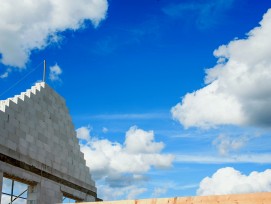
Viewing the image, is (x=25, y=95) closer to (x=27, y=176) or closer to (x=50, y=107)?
(x=50, y=107)


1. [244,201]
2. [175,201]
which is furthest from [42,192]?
[244,201]

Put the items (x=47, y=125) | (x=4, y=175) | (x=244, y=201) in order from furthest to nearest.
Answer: (x=47, y=125), (x=4, y=175), (x=244, y=201)

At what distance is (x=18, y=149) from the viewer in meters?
22.0

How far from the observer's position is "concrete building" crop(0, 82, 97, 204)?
71.0ft

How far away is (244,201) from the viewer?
11.8 meters

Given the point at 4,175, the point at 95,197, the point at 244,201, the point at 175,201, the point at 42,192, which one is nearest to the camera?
the point at 244,201

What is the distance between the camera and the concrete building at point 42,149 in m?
21.6

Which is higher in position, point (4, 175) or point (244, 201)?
point (4, 175)

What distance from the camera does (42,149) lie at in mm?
24047

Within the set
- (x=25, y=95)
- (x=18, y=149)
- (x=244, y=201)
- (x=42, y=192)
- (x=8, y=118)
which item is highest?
(x=25, y=95)

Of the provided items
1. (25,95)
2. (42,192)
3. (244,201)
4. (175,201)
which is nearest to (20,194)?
(42,192)

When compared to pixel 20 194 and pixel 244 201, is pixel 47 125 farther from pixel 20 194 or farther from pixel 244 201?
pixel 244 201

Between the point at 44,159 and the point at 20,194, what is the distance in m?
2.15

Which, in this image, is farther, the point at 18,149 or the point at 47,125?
the point at 47,125
